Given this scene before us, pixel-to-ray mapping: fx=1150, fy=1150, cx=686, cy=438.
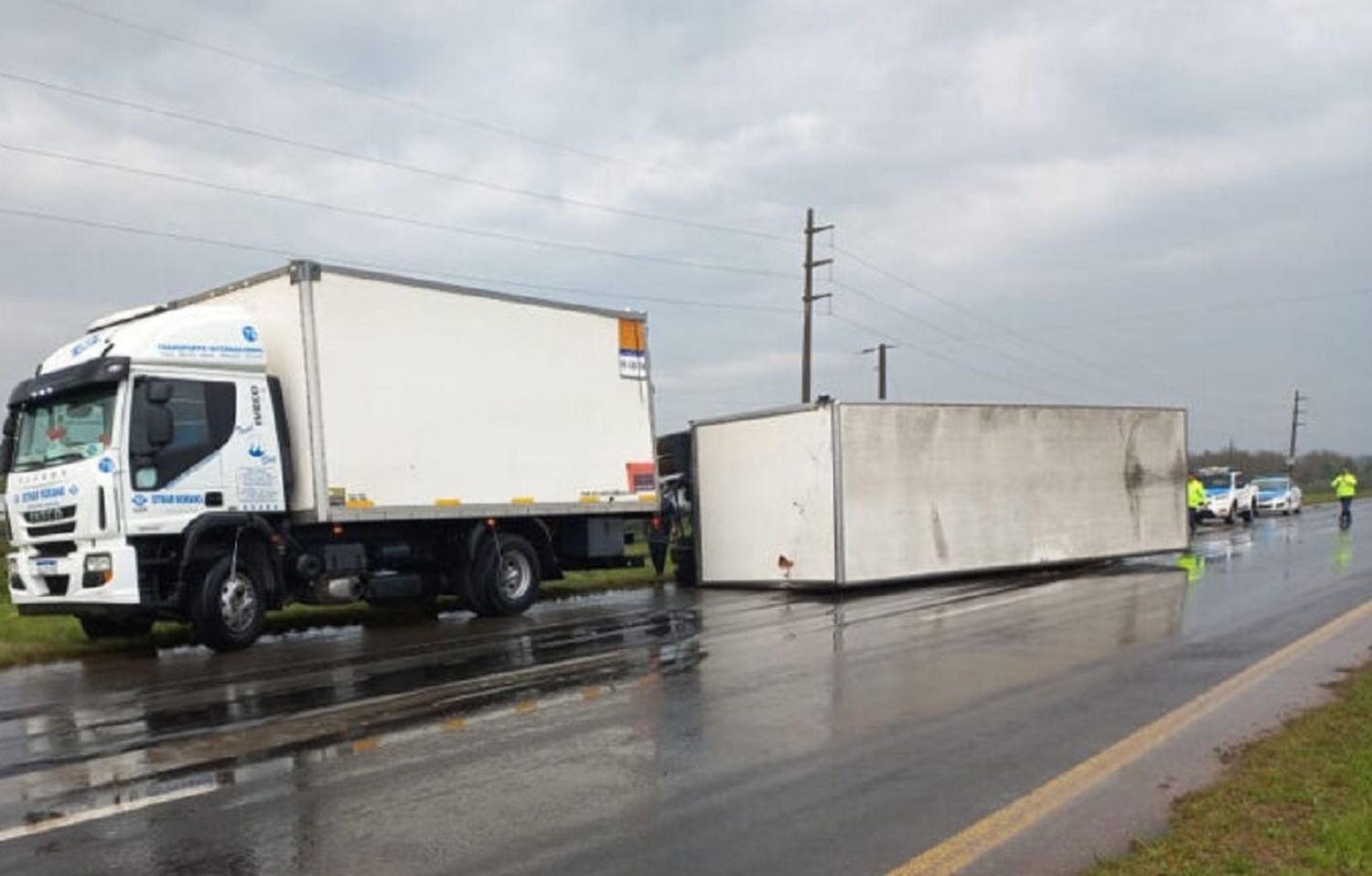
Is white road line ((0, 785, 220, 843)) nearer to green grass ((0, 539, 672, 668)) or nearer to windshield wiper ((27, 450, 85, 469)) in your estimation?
windshield wiper ((27, 450, 85, 469))

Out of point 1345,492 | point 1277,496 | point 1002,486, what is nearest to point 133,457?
point 1002,486

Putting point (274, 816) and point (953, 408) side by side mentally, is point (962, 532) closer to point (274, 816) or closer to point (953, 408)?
point (953, 408)

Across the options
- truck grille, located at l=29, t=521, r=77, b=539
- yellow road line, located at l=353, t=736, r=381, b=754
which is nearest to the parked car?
truck grille, located at l=29, t=521, r=77, b=539

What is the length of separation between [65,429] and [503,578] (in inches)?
214

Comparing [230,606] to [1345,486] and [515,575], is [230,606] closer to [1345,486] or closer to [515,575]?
[515,575]

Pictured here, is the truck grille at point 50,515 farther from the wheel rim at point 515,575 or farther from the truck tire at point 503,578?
the wheel rim at point 515,575

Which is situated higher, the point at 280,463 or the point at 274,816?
the point at 280,463

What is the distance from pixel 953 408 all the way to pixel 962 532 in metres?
2.03

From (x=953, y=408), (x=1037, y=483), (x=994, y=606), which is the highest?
(x=953, y=408)

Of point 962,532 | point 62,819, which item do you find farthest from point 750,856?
point 962,532

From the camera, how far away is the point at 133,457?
11438 millimetres

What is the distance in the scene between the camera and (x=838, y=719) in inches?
299

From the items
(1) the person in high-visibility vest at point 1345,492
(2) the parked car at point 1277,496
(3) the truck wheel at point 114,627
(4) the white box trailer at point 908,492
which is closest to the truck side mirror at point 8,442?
(3) the truck wheel at point 114,627

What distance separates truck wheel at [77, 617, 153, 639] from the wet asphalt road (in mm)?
1150
